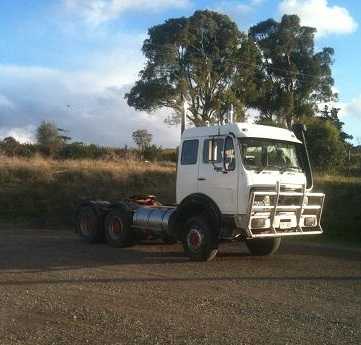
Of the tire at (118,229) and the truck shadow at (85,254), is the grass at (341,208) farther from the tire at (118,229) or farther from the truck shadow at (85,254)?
the tire at (118,229)

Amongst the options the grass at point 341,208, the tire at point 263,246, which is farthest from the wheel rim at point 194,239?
the grass at point 341,208

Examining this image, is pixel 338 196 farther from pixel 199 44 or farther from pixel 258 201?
pixel 199 44

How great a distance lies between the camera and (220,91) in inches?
1697

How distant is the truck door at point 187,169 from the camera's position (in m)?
13.6

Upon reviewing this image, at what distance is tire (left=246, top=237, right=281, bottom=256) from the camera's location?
→ 14555 millimetres

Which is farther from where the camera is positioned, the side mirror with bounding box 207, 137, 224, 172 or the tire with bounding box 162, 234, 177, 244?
the tire with bounding box 162, 234, 177, 244

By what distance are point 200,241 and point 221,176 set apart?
145 centimetres

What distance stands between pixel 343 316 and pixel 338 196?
47.6 feet

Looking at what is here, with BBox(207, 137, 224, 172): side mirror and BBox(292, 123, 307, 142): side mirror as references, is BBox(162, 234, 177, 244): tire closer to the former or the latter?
BBox(207, 137, 224, 172): side mirror

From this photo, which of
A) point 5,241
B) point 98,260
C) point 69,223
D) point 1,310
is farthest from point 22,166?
point 1,310

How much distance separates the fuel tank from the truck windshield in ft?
7.85

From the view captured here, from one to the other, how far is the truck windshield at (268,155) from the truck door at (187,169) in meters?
1.23

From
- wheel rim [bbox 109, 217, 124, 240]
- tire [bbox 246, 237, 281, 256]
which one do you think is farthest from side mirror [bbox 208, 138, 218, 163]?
wheel rim [bbox 109, 217, 124, 240]

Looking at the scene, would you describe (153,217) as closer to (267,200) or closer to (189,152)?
(189,152)
